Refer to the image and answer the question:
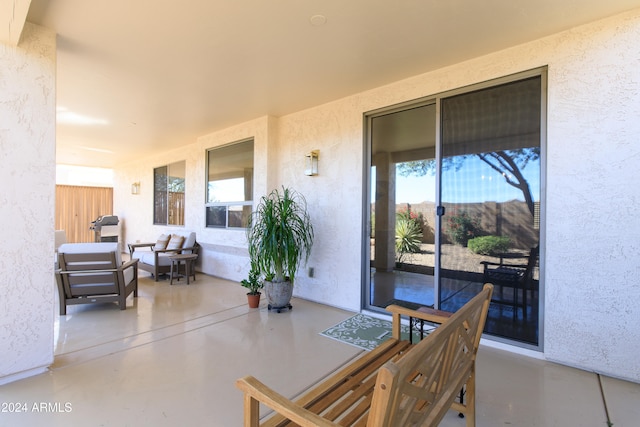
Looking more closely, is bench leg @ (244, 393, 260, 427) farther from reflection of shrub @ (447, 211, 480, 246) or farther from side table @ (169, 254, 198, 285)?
side table @ (169, 254, 198, 285)

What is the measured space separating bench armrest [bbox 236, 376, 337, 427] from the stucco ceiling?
2.31m

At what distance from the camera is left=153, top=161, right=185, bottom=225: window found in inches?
269

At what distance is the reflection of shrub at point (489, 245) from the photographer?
108 inches

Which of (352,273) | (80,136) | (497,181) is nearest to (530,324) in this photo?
(497,181)

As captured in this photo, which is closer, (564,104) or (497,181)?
(564,104)

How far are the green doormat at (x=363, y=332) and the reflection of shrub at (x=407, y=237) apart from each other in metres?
0.74

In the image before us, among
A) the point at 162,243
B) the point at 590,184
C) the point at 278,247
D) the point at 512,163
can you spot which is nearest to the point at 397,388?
the point at 590,184

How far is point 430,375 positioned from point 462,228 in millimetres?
2092

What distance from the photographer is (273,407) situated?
102 cm

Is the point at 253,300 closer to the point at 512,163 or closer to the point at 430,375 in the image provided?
the point at 430,375

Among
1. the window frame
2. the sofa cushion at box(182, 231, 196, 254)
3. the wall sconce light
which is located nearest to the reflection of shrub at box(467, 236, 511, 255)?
the wall sconce light

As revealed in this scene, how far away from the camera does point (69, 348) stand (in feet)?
8.75

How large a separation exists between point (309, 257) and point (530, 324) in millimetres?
2527

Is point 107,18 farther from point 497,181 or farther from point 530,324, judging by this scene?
point 530,324
